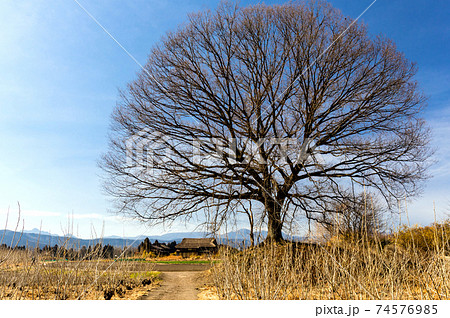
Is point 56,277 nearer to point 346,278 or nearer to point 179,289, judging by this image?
point 179,289

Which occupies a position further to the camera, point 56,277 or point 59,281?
point 56,277

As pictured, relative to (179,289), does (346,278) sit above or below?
above

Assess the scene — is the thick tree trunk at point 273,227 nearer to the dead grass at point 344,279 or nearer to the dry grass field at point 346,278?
the dry grass field at point 346,278

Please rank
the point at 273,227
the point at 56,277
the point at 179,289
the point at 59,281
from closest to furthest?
the point at 59,281
the point at 56,277
the point at 179,289
the point at 273,227

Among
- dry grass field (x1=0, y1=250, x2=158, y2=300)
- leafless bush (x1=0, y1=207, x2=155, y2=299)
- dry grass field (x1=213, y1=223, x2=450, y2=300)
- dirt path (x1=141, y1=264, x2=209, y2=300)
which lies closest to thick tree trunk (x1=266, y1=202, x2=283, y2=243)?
dry grass field (x1=213, y1=223, x2=450, y2=300)

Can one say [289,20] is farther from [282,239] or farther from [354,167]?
[282,239]

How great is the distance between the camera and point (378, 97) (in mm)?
11531

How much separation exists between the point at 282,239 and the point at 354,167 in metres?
3.77

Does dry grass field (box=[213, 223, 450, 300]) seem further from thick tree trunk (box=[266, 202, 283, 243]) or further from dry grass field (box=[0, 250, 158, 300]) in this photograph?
dry grass field (box=[0, 250, 158, 300])

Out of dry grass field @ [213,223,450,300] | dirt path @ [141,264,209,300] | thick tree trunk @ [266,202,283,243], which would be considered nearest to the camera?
dry grass field @ [213,223,450,300]

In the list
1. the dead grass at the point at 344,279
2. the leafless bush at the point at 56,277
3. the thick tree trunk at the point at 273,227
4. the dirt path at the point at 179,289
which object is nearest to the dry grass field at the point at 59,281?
the leafless bush at the point at 56,277

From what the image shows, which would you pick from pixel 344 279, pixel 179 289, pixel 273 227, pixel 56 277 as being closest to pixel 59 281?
pixel 56 277
